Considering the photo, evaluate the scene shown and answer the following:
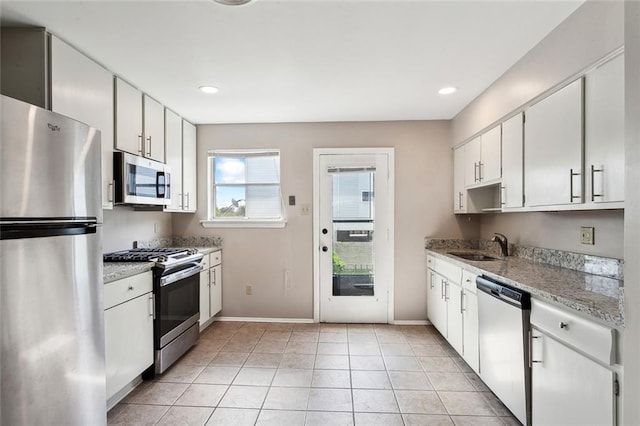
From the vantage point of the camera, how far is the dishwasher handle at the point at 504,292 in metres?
1.71

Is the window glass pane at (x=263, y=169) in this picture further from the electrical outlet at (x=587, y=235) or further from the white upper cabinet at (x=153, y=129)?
the electrical outlet at (x=587, y=235)

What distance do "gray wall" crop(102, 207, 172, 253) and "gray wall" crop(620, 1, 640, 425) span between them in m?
3.20

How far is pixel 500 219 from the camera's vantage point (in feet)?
10.3

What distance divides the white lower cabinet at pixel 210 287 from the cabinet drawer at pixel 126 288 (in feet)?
3.10

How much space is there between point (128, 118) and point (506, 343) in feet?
10.5

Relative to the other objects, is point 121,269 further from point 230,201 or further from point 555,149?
point 555,149

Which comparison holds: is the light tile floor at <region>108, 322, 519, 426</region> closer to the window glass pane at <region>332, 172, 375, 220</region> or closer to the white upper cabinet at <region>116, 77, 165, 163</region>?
the window glass pane at <region>332, 172, 375, 220</region>

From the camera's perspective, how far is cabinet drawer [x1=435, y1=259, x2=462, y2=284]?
8.85 feet

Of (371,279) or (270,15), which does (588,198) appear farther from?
(371,279)

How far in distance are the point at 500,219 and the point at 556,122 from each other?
1.48 metres

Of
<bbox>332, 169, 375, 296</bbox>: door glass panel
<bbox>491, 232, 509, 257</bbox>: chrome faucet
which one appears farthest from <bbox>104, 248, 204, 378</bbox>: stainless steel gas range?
<bbox>491, 232, 509, 257</bbox>: chrome faucet

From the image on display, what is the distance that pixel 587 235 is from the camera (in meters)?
1.97

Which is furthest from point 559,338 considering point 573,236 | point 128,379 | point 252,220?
point 252,220

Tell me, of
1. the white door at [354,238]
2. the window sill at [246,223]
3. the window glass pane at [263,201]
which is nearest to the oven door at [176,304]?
the window sill at [246,223]
